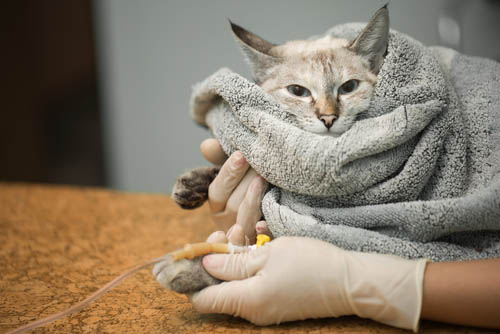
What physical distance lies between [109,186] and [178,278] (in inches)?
85.5

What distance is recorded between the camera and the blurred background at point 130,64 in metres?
1.31

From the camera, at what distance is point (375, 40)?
3.23ft

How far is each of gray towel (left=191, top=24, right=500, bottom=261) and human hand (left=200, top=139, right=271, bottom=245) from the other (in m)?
0.07

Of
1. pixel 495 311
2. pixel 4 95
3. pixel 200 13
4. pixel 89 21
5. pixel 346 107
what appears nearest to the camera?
pixel 495 311

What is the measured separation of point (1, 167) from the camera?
3.04 meters

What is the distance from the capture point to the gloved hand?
756 millimetres

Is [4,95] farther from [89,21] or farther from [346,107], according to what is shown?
[346,107]

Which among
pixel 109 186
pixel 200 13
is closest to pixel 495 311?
pixel 200 13

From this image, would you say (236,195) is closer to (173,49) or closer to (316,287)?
(316,287)

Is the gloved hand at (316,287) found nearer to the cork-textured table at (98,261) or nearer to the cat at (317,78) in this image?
the cork-textured table at (98,261)

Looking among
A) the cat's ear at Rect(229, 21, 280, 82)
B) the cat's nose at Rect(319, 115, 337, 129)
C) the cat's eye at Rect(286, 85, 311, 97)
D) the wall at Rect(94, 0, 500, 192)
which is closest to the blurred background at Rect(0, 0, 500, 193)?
the wall at Rect(94, 0, 500, 192)

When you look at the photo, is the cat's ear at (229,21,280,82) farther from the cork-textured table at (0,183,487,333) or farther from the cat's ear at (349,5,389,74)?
the cork-textured table at (0,183,487,333)

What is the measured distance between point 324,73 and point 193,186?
44cm

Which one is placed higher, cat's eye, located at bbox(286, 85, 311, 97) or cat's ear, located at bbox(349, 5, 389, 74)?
cat's ear, located at bbox(349, 5, 389, 74)
